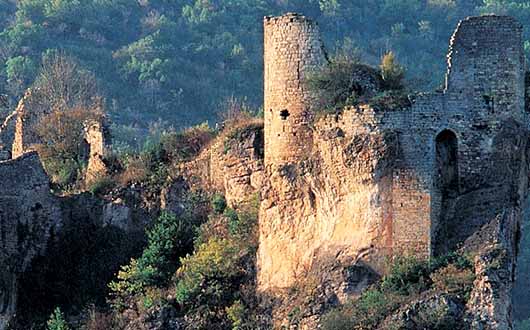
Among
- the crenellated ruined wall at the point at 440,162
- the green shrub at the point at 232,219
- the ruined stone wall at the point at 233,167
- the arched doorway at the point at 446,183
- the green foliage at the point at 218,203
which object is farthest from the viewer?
the green foliage at the point at 218,203

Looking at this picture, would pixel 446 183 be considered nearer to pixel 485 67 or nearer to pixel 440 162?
pixel 440 162

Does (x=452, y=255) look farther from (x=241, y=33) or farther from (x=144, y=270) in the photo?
(x=241, y=33)

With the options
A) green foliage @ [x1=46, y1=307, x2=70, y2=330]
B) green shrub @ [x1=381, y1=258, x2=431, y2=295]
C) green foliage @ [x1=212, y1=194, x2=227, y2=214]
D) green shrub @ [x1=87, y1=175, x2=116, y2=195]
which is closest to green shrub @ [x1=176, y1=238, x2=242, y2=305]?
green foliage @ [x1=212, y1=194, x2=227, y2=214]

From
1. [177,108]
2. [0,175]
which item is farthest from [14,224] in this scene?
[177,108]

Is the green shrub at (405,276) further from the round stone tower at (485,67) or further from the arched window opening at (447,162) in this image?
the round stone tower at (485,67)

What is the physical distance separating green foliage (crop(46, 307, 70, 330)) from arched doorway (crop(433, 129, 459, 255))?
8141mm

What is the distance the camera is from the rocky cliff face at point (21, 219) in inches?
1693

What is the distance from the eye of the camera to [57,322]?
41.7m

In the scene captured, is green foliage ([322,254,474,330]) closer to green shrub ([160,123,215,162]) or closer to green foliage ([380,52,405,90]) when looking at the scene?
green foliage ([380,52,405,90])

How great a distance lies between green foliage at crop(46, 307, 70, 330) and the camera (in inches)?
1640

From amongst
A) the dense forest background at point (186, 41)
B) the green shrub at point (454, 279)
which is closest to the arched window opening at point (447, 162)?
the green shrub at point (454, 279)

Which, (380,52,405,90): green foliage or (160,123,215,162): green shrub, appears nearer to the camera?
(380,52,405,90): green foliage

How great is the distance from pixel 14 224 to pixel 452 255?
10182mm

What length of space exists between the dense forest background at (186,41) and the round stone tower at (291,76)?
1234 inches
